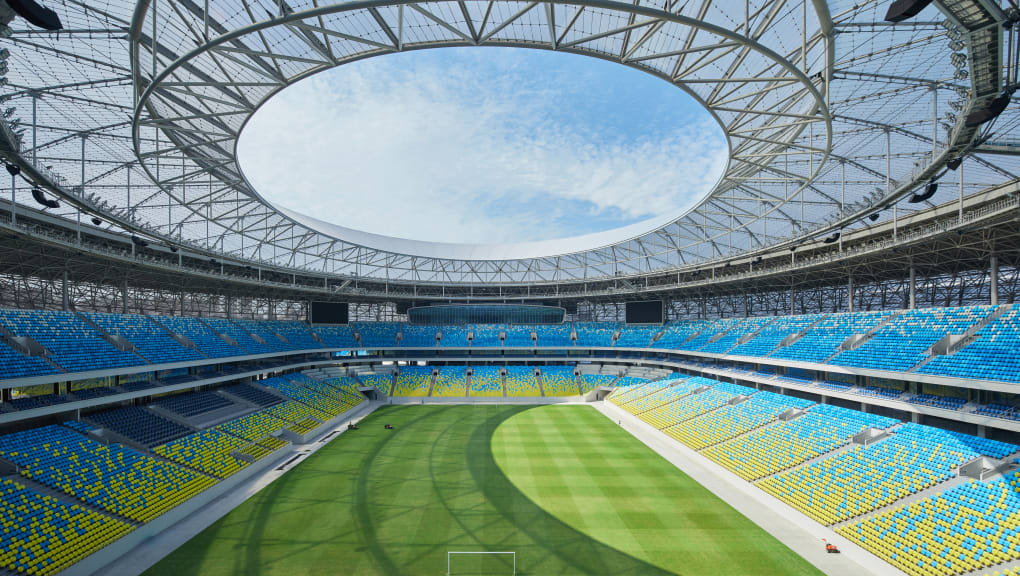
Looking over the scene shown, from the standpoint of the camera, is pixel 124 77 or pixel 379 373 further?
pixel 379 373

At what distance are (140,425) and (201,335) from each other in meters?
12.5

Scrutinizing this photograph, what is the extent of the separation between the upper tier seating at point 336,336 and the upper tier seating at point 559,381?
25.6 meters

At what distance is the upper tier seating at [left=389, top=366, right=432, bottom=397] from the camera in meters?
49.1

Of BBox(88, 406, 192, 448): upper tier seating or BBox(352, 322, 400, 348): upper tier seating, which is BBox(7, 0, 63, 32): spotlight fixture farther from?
BBox(352, 322, 400, 348): upper tier seating

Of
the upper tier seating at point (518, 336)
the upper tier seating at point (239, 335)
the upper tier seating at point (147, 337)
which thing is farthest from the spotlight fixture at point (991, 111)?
the upper tier seating at point (239, 335)

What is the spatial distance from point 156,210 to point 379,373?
2963 cm

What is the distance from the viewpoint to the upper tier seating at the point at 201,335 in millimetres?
33969

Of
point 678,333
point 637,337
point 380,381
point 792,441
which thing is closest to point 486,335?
point 380,381

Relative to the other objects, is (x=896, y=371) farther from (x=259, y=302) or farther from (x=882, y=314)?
(x=259, y=302)

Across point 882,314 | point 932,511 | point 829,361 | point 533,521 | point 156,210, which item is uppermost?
point 156,210

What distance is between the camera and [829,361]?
1094 inches

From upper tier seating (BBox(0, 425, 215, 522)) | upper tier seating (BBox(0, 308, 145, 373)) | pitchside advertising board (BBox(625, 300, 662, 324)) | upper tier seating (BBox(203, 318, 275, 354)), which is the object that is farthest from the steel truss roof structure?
pitchside advertising board (BBox(625, 300, 662, 324))

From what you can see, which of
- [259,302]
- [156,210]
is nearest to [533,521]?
[156,210]

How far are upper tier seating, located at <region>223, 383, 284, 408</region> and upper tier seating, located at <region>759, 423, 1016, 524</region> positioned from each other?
37.2 meters
